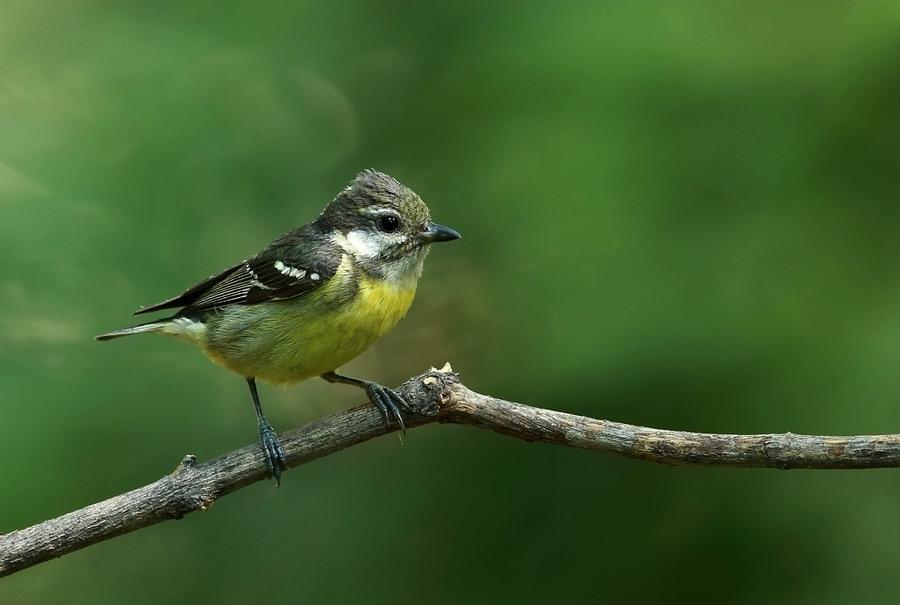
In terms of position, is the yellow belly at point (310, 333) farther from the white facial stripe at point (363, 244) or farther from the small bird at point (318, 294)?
the white facial stripe at point (363, 244)

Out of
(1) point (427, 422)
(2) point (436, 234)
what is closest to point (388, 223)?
(2) point (436, 234)

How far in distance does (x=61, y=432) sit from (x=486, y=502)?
1995 millimetres

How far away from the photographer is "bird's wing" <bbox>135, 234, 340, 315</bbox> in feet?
16.3

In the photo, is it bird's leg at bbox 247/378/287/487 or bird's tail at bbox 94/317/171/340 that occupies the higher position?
bird's tail at bbox 94/317/171/340

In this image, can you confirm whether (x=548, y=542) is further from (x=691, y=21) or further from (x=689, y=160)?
(x=691, y=21)

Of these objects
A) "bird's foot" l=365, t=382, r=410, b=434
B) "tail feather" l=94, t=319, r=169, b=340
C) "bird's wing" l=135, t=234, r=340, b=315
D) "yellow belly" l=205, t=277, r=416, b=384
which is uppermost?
"bird's wing" l=135, t=234, r=340, b=315

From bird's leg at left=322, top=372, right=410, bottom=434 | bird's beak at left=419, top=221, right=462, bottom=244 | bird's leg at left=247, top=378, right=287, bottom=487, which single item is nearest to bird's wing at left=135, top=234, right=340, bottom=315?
bird's beak at left=419, top=221, right=462, bottom=244

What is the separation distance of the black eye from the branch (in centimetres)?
122

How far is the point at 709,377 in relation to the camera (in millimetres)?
4344

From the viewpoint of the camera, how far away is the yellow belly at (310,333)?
15.6 ft

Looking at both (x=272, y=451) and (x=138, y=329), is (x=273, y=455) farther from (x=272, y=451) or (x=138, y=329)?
(x=138, y=329)

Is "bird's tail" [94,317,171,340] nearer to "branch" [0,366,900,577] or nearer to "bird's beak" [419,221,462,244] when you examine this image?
"branch" [0,366,900,577]

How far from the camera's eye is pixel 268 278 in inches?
204

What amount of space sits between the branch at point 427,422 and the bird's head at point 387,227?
1.04 meters
